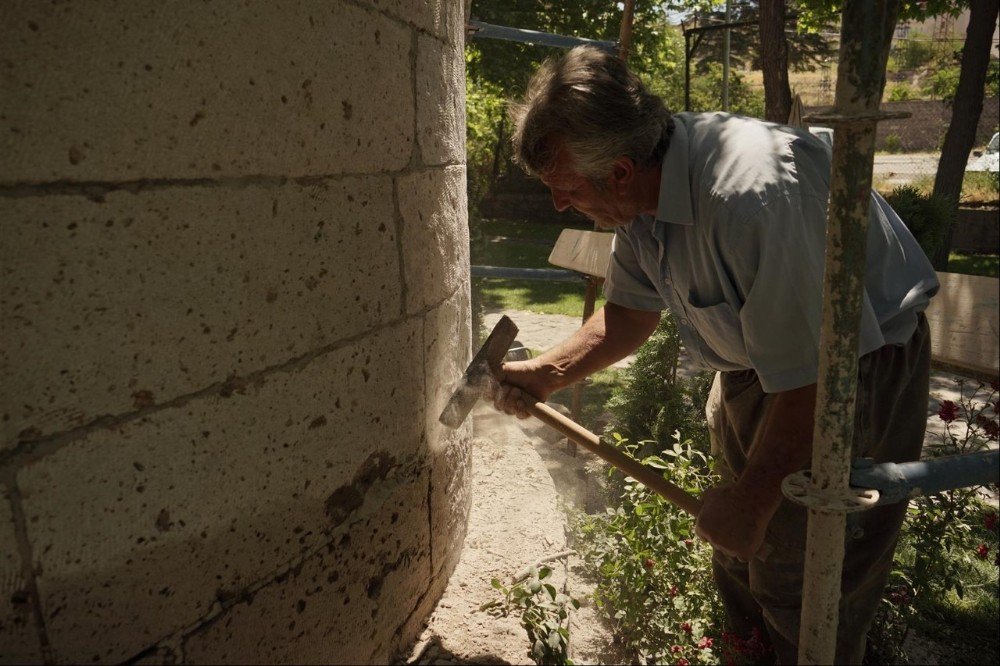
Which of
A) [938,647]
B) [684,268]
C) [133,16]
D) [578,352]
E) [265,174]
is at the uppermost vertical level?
[133,16]

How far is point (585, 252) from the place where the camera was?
169 inches

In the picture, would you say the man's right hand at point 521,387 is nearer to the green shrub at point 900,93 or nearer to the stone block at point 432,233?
the stone block at point 432,233

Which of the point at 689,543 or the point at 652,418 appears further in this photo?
the point at 652,418

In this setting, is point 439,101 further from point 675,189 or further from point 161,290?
point 161,290

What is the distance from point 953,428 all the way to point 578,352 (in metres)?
3.78

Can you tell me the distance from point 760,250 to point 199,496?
1.44m

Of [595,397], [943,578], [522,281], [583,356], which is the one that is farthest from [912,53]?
[583,356]

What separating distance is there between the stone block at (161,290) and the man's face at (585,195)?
1.87ft

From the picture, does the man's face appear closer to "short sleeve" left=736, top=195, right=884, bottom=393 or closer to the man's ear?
the man's ear

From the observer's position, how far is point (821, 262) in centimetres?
179

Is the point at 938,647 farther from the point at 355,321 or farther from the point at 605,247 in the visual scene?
the point at 355,321

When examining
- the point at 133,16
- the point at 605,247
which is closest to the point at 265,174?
the point at 133,16

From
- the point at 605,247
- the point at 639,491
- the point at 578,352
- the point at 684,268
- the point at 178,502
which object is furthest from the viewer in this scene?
the point at 605,247

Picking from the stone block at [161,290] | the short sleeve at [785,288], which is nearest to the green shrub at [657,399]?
the short sleeve at [785,288]
